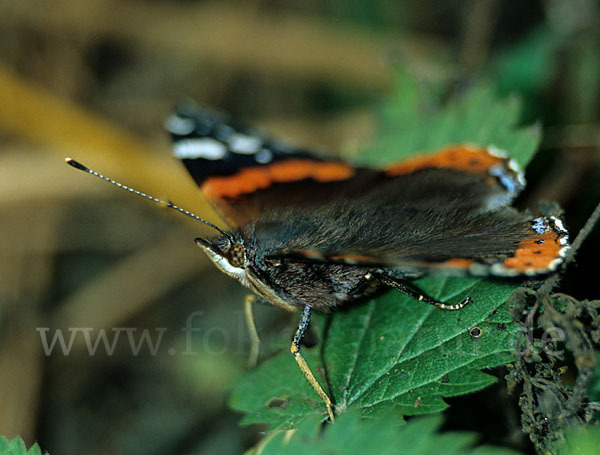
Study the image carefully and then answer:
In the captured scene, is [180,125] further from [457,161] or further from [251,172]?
[457,161]

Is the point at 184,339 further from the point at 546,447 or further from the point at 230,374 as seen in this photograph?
the point at 546,447

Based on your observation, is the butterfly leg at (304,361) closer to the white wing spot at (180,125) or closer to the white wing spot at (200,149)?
the white wing spot at (200,149)

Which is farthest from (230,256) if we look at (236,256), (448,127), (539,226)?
(448,127)

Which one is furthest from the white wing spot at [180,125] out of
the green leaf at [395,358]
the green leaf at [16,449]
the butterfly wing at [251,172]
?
the green leaf at [16,449]

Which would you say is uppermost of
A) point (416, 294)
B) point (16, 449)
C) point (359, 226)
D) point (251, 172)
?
point (359, 226)

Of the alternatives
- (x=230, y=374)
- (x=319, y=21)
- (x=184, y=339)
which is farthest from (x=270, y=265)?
(x=319, y=21)

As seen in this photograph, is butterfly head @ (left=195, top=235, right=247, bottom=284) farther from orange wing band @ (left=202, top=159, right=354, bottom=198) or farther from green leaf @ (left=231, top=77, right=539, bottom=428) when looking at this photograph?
orange wing band @ (left=202, top=159, right=354, bottom=198)
